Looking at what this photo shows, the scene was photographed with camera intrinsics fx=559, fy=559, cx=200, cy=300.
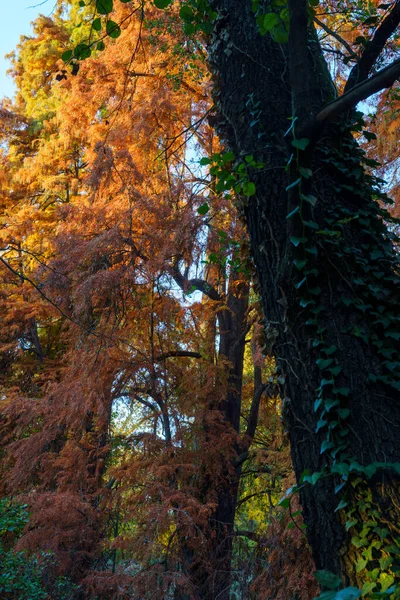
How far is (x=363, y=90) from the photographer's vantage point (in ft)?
6.03

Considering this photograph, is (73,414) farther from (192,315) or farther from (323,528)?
(323,528)

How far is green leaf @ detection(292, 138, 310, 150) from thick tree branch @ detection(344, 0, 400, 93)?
1.50 feet

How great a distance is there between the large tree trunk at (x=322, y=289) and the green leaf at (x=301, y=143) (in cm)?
5

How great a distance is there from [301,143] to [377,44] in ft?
2.46

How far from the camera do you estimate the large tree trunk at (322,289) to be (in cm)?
183

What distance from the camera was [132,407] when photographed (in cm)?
737

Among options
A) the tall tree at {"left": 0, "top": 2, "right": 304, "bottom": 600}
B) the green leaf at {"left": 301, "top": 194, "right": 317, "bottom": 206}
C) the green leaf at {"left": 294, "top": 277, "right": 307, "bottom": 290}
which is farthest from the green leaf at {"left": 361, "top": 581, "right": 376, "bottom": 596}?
the tall tree at {"left": 0, "top": 2, "right": 304, "bottom": 600}

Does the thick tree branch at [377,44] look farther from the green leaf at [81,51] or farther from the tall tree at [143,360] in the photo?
the tall tree at [143,360]

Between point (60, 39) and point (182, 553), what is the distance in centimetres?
1054

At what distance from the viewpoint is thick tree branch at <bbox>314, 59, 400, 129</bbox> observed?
1775 millimetres

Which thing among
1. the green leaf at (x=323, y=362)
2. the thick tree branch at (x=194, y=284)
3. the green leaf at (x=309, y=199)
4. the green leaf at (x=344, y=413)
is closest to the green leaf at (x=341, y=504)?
the green leaf at (x=344, y=413)

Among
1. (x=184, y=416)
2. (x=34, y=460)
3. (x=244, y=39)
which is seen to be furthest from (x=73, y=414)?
(x=244, y=39)

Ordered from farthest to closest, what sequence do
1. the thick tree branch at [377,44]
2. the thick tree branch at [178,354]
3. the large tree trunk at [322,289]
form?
the thick tree branch at [178,354], the thick tree branch at [377,44], the large tree trunk at [322,289]

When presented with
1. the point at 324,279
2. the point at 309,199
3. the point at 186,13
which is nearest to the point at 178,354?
the point at 186,13
